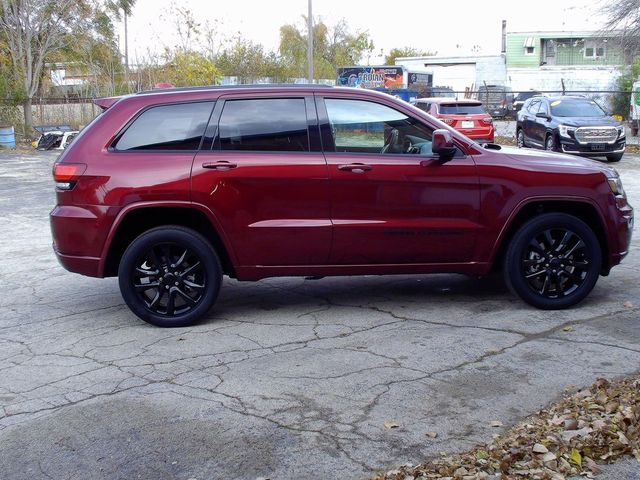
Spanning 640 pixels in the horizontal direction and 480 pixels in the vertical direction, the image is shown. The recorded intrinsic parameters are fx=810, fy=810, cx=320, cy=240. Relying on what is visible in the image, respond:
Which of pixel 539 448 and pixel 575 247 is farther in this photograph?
pixel 575 247

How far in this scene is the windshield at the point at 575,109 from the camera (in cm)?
2172

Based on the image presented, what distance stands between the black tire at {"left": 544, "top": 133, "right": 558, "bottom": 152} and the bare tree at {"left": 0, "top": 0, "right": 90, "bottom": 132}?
22195mm

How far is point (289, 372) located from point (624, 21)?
2272 centimetres

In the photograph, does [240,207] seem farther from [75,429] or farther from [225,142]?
[75,429]

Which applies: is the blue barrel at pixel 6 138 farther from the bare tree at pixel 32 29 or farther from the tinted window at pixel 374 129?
the tinted window at pixel 374 129

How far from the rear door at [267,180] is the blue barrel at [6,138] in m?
26.7

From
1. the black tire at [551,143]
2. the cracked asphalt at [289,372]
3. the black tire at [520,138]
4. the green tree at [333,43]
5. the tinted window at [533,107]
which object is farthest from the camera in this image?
the green tree at [333,43]

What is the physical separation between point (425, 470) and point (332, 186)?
3.05 meters

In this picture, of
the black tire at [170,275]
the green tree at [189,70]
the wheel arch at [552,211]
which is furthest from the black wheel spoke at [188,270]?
the green tree at [189,70]

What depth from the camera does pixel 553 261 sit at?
22.4 ft

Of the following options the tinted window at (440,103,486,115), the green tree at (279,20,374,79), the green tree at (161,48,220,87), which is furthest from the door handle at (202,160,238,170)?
the green tree at (279,20,374,79)

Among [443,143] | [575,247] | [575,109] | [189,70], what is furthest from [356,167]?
[189,70]

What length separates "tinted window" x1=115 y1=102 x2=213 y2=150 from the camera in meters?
6.52

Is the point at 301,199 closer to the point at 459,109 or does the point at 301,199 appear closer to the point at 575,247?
Result: the point at 575,247
